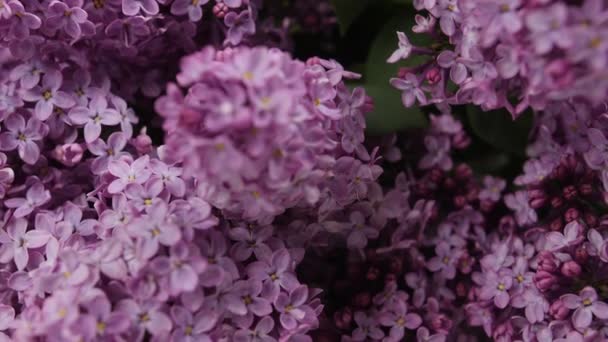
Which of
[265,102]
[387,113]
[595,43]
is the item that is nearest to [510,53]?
[595,43]

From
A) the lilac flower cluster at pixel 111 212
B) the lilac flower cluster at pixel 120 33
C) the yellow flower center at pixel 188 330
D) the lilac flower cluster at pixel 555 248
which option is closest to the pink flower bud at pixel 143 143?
the lilac flower cluster at pixel 111 212

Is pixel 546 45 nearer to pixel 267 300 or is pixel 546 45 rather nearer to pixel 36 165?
pixel 267 300

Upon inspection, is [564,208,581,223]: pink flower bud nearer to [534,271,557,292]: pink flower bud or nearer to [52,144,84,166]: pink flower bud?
[534,271,557,292]: pink flower bud

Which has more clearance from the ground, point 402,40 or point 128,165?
point 402,40

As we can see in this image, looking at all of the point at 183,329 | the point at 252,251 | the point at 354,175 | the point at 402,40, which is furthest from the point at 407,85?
the point at 183,329

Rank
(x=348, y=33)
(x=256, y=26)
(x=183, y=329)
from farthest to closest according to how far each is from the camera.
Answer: (x=348, y=33) < (x=256, y=26) < (x=183, y=329)

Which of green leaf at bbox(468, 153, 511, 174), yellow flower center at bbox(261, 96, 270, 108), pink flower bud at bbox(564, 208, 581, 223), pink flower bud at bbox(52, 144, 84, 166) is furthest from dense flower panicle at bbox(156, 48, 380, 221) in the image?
green leaf at bbox(468, 153, 511, 174)

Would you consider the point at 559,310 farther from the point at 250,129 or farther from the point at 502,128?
the point at 250,129

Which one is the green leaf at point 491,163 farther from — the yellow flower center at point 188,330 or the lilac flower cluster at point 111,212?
the yellow flower center at point 188,330
